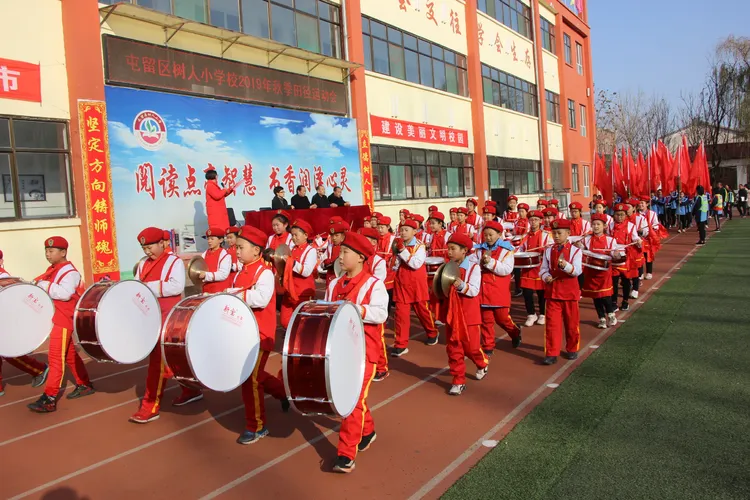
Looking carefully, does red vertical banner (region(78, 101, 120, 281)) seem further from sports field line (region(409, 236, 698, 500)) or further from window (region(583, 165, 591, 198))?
window (region(583, 165, 591, 198))

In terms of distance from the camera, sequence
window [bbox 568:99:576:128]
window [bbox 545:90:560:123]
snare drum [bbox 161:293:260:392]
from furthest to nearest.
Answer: window [bbox 568:99:576:128], window [bbox 545:90:560:123], snare drum [bbox 161:293:260:392]

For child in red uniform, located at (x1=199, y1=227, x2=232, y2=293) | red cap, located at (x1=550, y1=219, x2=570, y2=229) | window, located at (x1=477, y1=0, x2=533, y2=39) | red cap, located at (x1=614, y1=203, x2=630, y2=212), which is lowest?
child in red uniform, located at (x1=199, y1=227, x2=232, y2=293)

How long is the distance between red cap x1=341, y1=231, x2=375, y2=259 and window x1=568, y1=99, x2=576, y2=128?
32375mm

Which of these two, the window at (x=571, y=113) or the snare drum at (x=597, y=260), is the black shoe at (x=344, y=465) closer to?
the snare drum at (x=597, y=260)

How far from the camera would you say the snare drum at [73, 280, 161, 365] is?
532 cm

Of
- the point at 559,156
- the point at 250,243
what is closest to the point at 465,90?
the point at 559,156

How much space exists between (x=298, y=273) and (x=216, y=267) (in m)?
1.11

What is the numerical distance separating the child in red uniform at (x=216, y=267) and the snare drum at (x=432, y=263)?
2620 millimetres

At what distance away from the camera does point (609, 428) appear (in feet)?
15.7

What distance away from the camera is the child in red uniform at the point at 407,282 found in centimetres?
→ 759

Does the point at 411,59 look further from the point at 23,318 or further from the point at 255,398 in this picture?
the point at 255,398

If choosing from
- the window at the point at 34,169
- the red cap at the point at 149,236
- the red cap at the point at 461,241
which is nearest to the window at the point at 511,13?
the window at the point at 34,169

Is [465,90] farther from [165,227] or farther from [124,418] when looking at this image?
[124,418]

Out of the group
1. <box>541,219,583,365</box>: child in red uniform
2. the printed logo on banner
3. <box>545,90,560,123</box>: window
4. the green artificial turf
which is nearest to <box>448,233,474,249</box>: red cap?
<box>541,219,583,365</box>: child in red uniform
